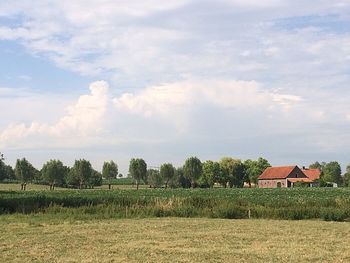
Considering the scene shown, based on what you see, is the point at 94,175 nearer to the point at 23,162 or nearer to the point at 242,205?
the point at 23,162

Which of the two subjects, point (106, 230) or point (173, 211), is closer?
point (106, 230)

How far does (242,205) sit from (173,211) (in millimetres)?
4365

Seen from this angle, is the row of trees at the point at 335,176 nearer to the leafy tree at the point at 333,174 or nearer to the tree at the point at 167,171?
the leafy tree at the point at 333,174

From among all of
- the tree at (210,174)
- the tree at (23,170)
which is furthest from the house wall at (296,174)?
the tree at (23,170)

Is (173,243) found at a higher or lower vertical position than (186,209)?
A: lower

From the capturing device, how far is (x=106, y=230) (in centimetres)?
1992

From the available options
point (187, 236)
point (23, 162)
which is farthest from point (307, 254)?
point (23, 162)

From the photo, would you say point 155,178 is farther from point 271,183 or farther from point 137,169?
point 271,183

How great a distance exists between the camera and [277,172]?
130 metres

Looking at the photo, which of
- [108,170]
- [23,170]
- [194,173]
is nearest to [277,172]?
[194,173]

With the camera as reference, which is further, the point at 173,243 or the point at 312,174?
the point at 312,174

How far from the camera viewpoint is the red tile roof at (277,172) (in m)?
127

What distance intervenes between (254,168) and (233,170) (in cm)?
1076

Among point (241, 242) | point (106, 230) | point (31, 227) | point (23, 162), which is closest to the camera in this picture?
point (241, 242)
